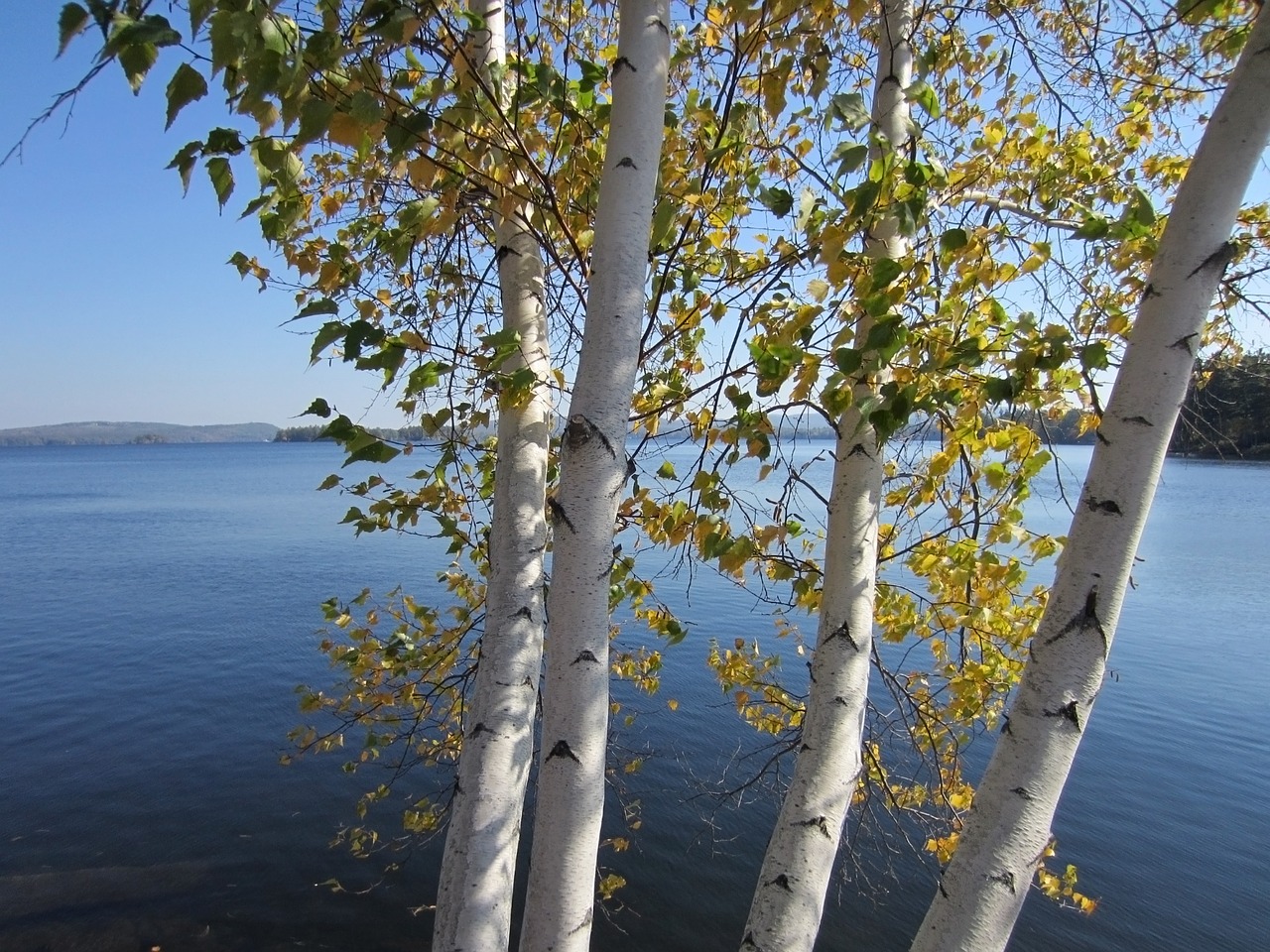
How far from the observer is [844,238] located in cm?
198

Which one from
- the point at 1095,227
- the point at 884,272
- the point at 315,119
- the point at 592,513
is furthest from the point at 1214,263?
the point at 315,119

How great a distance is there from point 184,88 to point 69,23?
0.68ft

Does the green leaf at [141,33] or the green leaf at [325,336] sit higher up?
the green leaf at [141,33]

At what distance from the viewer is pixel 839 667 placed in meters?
2.26

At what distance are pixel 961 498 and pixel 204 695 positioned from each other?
13.9 metres

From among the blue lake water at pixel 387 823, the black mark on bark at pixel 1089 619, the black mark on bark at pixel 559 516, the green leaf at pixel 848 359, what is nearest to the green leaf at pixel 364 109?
the black mark on bark at pixel 559 516

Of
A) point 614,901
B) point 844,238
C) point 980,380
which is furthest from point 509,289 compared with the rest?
point 614,901

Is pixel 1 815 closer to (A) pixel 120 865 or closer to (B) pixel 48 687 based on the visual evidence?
(A) pixel 120 865

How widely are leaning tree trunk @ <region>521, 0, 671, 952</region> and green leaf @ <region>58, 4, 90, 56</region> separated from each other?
113cm

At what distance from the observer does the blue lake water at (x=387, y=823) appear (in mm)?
7984

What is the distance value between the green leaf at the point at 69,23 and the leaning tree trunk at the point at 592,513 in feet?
3.70

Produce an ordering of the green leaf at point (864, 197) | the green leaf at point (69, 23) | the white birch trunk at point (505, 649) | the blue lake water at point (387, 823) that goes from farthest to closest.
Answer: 1. the blue lake water at point (387, 823)
2. the white birch trunk at point (505, 649)
3. the green leaf at point (864, 197)
4. the green leaf at point (69, 23)

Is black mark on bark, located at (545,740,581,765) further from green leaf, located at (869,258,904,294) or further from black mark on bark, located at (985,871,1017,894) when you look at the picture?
green leaf, located at (869,258,904,294)

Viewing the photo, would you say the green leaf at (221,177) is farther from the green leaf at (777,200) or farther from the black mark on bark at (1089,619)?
the black mark on bark at (1089,619)
